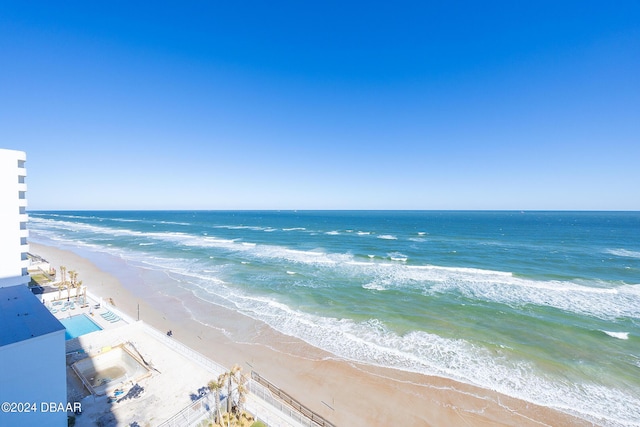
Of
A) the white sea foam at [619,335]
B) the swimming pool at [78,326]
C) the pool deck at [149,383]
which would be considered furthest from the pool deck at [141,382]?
the white sea foam at [619,335]

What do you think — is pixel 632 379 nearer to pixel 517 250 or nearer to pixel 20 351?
Result: pixel 20 351

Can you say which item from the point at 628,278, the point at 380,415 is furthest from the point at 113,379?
the point at 628,278

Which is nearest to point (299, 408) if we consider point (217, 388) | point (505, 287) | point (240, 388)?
point (240, 388)

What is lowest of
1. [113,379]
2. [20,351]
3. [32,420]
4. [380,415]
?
[380,415]

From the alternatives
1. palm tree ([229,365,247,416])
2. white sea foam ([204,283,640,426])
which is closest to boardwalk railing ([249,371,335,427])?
palm tree ([229,365,247,416])

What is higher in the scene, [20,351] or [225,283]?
[20,351]

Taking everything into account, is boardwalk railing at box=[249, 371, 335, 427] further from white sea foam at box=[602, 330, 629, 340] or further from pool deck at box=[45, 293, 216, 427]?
white sea foam at box=[602, 330, 629, 340]
